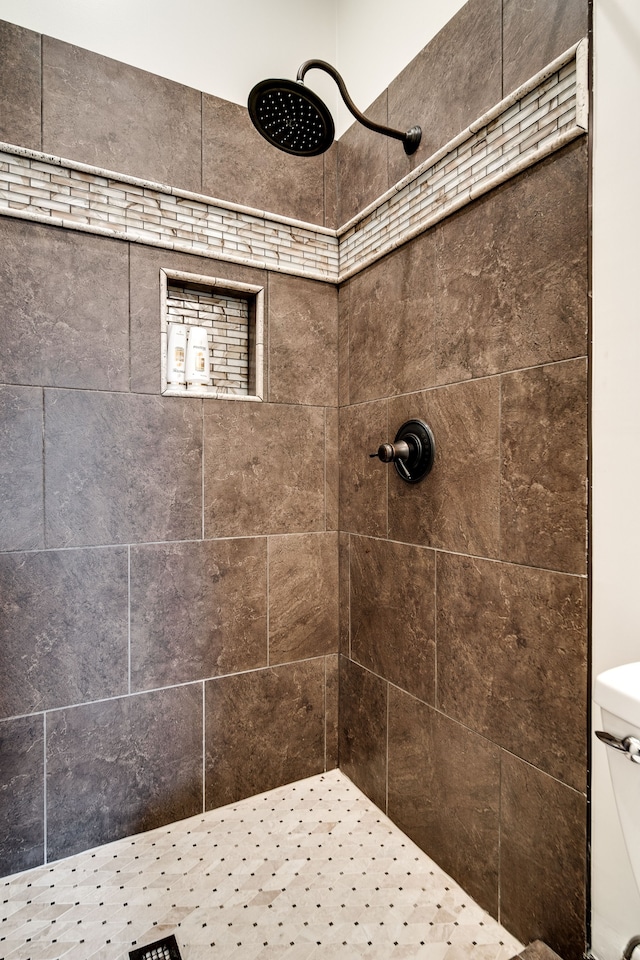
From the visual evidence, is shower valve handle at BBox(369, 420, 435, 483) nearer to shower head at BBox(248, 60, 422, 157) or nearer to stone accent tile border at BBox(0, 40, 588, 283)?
stone accent tile border at BBox(0, 40, 588, 283)

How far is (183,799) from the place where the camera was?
1.63 metres

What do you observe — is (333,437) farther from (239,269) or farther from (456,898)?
(456,898)

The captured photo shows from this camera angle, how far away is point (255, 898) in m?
1.33

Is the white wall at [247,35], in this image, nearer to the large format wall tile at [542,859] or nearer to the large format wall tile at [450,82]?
the large format wall tile at [450,82]

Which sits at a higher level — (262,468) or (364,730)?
(262,468)

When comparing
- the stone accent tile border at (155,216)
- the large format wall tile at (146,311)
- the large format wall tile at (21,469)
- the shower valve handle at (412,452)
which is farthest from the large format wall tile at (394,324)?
the large format wall tile at (21,469)

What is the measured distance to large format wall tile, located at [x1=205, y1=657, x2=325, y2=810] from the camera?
168 centimetres

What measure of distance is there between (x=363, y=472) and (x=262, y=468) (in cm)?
35

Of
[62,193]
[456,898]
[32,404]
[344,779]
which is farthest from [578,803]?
[62,193]

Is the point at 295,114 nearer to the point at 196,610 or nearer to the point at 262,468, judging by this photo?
the point at 262,468

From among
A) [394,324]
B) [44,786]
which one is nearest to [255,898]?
[44,786]

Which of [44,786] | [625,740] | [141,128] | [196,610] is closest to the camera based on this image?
[625,740]

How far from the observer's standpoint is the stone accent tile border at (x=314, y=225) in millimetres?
1101

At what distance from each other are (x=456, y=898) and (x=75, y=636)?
125 centimetres
